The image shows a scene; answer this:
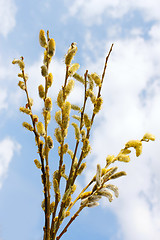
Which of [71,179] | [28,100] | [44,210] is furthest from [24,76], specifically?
[44,210]

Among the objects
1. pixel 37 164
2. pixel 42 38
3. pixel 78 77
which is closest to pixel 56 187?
pixel 37 164

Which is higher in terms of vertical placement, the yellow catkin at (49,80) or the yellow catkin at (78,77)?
the yellow catkin at (78,77)

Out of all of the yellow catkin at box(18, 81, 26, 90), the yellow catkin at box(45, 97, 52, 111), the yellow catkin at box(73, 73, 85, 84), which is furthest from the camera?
the yellow catkin at box(73, 73, 85, 84)

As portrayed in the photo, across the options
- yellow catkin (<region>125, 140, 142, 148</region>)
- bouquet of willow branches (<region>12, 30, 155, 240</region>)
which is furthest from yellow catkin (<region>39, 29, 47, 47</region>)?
yellow catkin (<region>125, 140, 142, 148</region>)

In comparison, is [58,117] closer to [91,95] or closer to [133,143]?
[91,95]

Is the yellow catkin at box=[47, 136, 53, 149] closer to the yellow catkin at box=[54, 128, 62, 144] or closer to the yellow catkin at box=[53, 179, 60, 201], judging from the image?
the yellow catkin at box=[54, 128, 62, 144]

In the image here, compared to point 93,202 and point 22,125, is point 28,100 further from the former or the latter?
point 93,202

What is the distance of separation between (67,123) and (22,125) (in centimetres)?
30

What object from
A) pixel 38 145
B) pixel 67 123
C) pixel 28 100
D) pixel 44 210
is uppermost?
pixel 28 100

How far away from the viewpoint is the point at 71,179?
191cm

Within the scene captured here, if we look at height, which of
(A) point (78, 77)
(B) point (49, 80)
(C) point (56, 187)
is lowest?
(C) point (56, 187)

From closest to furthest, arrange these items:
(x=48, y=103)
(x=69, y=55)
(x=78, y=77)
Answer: (x=48, y=103) < (x=69, y=55) < (x=78, y=77)

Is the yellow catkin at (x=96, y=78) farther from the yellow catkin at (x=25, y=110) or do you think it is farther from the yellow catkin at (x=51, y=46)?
the yellow catkin at (x=25, y=110)

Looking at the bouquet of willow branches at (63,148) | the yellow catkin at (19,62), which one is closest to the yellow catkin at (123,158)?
the bouquet of willow branches at (63,148)
